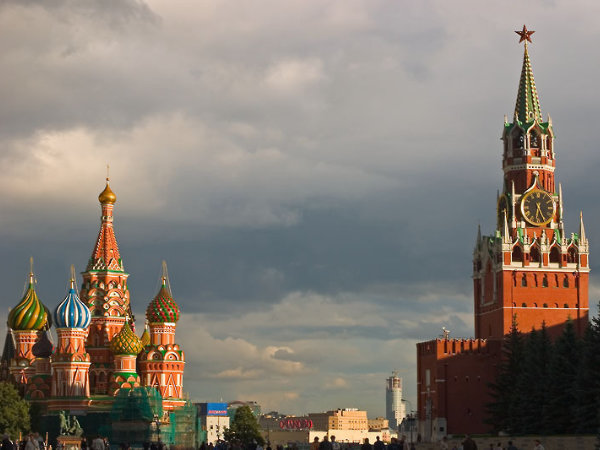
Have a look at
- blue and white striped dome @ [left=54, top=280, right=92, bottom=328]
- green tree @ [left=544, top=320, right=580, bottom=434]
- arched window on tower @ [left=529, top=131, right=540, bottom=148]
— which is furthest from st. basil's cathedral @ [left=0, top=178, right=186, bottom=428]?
green tree @ [left=544, top=320, right=580, bottom=434]

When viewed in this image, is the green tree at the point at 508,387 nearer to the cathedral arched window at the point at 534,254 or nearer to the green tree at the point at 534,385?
the green tree at the point at 534,385

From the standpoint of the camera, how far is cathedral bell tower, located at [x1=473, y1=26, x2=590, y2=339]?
101 metres

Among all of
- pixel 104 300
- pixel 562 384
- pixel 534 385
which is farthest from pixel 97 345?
pixel 562 384

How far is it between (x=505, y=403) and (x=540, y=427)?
12.9 meters

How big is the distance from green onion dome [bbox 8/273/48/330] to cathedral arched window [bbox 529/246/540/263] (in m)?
45.8

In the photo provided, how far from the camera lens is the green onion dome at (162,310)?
366 ft

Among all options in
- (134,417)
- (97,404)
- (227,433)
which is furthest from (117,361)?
(227,433)

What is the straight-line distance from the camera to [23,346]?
11362 cm

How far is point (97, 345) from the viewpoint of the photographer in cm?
11112

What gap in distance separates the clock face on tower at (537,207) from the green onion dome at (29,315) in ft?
151

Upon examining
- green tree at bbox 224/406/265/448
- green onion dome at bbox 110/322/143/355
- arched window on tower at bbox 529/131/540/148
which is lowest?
green tree at bbox 224/406/265/448

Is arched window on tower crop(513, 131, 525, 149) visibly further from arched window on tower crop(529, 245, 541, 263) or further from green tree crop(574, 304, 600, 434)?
green tree crop(574, 304, 600, 434)

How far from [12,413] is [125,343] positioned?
1394 centimetres

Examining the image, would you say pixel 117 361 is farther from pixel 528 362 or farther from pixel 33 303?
pixel 528 362
